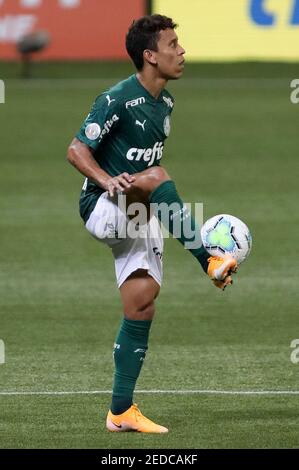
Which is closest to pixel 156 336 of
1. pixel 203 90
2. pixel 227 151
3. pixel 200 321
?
pixel 200 321

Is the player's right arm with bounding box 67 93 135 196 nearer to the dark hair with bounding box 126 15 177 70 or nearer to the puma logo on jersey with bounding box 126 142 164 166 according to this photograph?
the puma logo on jersey with bounding box 126 142 164 166

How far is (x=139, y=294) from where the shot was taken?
7.21 metres

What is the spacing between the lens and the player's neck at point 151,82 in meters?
7.35

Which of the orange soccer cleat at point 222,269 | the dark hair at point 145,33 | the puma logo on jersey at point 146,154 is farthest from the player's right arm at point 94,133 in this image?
the orange soccer cleat at point 222,269

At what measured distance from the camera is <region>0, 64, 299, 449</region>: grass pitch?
293 inches

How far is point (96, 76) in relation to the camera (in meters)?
25.7

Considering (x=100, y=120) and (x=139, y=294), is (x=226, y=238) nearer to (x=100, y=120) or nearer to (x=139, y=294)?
(x=139, y=294)

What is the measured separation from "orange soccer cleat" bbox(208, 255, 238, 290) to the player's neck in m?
1.04

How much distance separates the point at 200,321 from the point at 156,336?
0.63 m

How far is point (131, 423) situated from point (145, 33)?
79.9 inches
